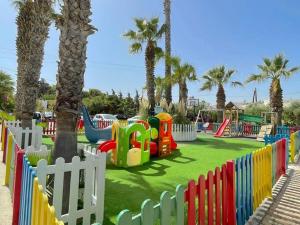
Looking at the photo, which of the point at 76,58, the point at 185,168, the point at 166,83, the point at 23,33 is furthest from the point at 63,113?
the point at 166,83

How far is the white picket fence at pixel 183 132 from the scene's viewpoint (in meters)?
15.8

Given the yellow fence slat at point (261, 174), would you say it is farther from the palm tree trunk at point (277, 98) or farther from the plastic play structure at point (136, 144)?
the palm tree trunk at point (277, 98)

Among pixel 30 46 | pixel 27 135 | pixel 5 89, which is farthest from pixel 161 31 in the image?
pixel 5 89

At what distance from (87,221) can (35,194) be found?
1.56 metres

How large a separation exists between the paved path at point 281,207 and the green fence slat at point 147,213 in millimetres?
2648

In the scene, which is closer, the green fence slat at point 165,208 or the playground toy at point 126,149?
the green fence slat at point 165,208

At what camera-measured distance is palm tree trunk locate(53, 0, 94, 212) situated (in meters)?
4.25

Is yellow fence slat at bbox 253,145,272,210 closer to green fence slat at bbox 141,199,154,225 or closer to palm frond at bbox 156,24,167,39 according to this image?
green fence slat at bbox 141,199,154,225

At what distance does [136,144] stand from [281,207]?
503 cm

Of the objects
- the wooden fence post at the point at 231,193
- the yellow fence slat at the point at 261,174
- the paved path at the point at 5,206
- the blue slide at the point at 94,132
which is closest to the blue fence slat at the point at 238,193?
the wooden fence post at the point at 231,193

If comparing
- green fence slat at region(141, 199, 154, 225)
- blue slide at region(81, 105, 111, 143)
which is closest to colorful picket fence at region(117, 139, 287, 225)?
green fence slat at region(141, 199, 154, 225)

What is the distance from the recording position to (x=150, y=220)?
2.07 meters

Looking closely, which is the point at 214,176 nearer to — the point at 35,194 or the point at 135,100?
the point at 35,194

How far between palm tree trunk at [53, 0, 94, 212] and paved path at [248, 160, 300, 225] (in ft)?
10.5
